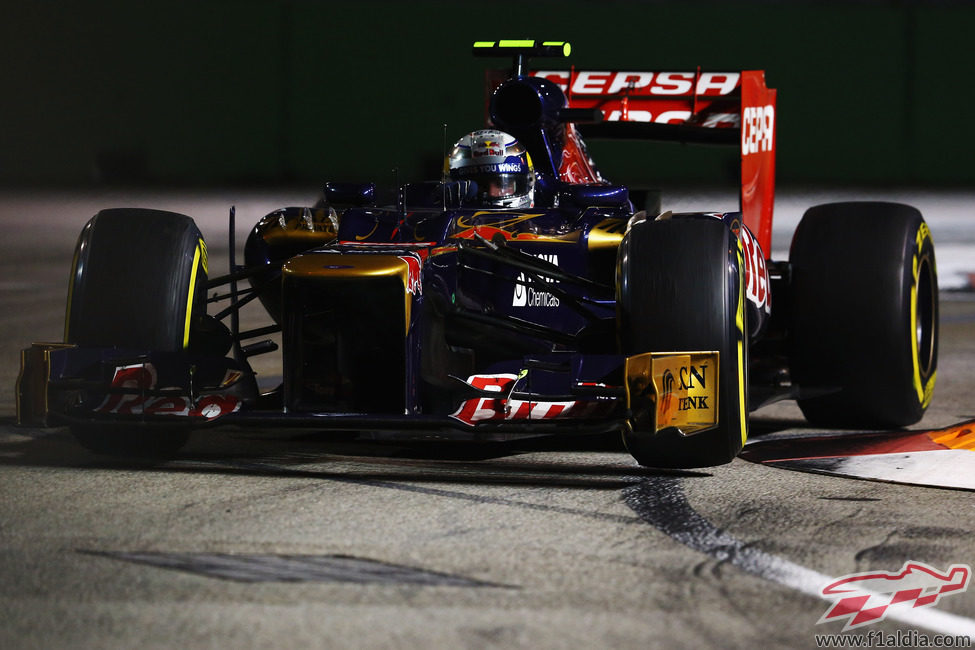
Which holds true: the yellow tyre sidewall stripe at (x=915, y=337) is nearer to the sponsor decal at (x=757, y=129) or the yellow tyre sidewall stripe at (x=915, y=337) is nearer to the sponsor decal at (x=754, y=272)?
the sponsor decal at (x=754, y=272)

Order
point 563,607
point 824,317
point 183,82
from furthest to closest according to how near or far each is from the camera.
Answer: point 183,82
point 824,317
point 563,607

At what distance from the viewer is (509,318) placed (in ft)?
20.8

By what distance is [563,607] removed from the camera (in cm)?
→ 402

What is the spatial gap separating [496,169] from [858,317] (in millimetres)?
1931

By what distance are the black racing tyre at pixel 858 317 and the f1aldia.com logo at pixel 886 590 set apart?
280 centimetres

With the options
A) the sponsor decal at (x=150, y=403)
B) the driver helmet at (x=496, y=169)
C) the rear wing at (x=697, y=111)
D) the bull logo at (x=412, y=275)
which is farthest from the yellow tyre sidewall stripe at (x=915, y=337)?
the sponsor decal at (x=150, y=403)

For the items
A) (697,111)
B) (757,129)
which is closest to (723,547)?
(757,129)

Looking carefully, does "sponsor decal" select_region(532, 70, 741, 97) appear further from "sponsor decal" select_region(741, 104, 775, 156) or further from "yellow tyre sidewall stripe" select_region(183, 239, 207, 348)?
"yellow tyre sidewall stripe" select_region(183, 239, 207, 348)

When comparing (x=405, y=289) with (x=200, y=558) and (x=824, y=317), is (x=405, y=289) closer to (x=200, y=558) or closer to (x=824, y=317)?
(x=200, y=558)

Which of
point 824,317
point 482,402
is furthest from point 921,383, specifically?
point 482,402

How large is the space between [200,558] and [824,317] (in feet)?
12.6

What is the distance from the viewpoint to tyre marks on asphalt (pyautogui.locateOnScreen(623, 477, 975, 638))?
13.1ft

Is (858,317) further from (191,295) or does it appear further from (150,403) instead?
(150,403)

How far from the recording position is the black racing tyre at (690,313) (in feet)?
18.6
